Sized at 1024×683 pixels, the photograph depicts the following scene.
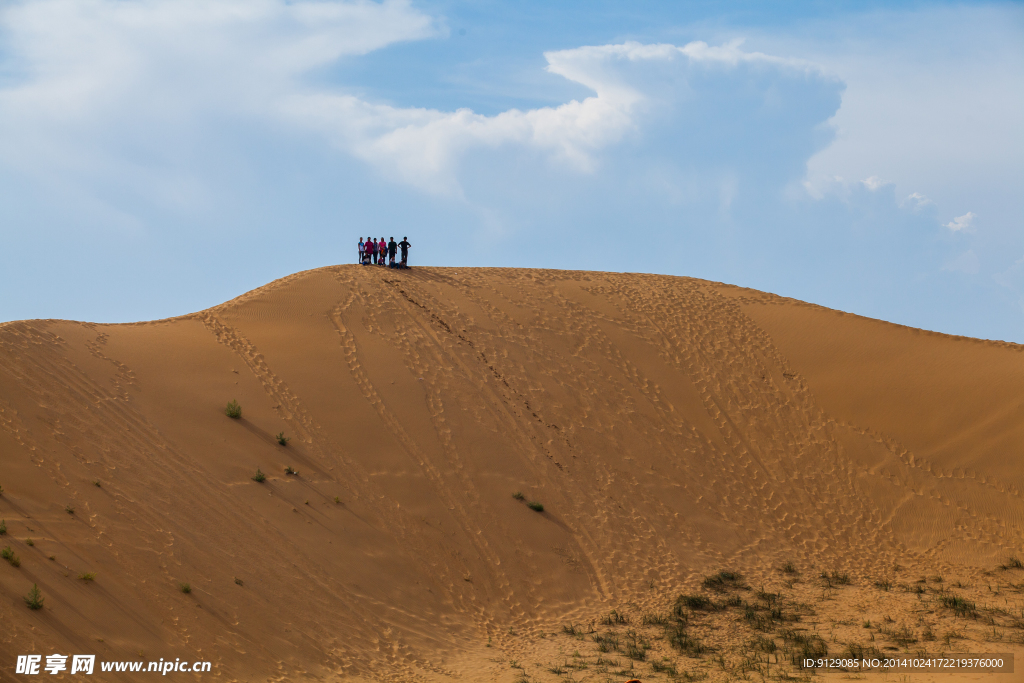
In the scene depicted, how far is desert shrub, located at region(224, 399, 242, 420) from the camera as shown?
16141 millimetres

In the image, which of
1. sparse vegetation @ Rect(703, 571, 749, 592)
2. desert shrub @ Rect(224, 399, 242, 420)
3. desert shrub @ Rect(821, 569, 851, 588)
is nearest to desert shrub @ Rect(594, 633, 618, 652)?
sparse vegetation @ Rect(703, 571, 749, 592)

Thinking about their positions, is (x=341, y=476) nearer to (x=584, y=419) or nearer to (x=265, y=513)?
(x=265, y=513)

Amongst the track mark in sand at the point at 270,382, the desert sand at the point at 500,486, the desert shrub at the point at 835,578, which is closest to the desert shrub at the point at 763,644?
the desert sand at the point at 500,486

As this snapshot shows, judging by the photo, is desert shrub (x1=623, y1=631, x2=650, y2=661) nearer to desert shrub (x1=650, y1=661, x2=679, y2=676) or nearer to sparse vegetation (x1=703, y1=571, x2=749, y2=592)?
desert shrub (x1=650, y1=661, x2=679, y2=676)

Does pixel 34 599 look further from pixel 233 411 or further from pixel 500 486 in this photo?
pixel 500 486

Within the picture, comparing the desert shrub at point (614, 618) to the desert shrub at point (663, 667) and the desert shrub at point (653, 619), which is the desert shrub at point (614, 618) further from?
the desert shrub at point (663, 667)

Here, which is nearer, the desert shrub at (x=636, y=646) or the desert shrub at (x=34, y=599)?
the desert shrub at (x=34, y=599)

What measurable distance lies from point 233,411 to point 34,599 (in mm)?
6328

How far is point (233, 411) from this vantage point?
635 inches

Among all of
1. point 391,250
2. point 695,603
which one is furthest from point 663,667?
point 391,250

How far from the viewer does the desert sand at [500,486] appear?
11891 millimetres

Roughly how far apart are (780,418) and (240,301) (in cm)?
1575

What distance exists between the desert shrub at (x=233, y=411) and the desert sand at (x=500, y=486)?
1.01 ft

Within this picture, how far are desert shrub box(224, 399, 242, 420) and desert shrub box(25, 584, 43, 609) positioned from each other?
20.0 ft
